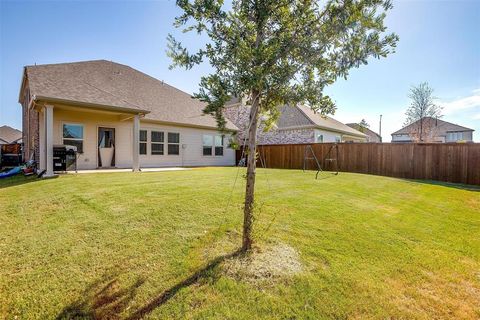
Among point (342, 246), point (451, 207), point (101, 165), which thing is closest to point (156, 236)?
point (342, 246)

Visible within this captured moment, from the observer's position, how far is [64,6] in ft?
30.3

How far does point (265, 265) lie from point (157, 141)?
480 inches

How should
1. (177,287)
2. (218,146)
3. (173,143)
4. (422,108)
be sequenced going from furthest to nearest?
(422,108) < (218,146) < (173,143) < (177,287)

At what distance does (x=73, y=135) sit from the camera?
1098cm

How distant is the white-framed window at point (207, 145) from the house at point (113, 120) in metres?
0.04

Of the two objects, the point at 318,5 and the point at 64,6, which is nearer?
the point at 318,5

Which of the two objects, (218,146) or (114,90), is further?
(218,146)

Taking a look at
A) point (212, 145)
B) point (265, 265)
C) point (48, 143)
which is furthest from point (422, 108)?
point (48, 143)

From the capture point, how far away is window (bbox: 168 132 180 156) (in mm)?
14456

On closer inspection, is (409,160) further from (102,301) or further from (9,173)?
(9,173)

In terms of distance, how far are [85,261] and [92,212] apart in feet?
5.48

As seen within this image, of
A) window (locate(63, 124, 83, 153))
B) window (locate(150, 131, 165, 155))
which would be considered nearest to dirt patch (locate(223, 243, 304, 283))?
window (locate(63, 124, 83, 153))

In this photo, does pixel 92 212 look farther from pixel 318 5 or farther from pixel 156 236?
pixel 318 5

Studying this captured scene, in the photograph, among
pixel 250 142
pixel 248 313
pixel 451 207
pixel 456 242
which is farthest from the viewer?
pixel 451 207
